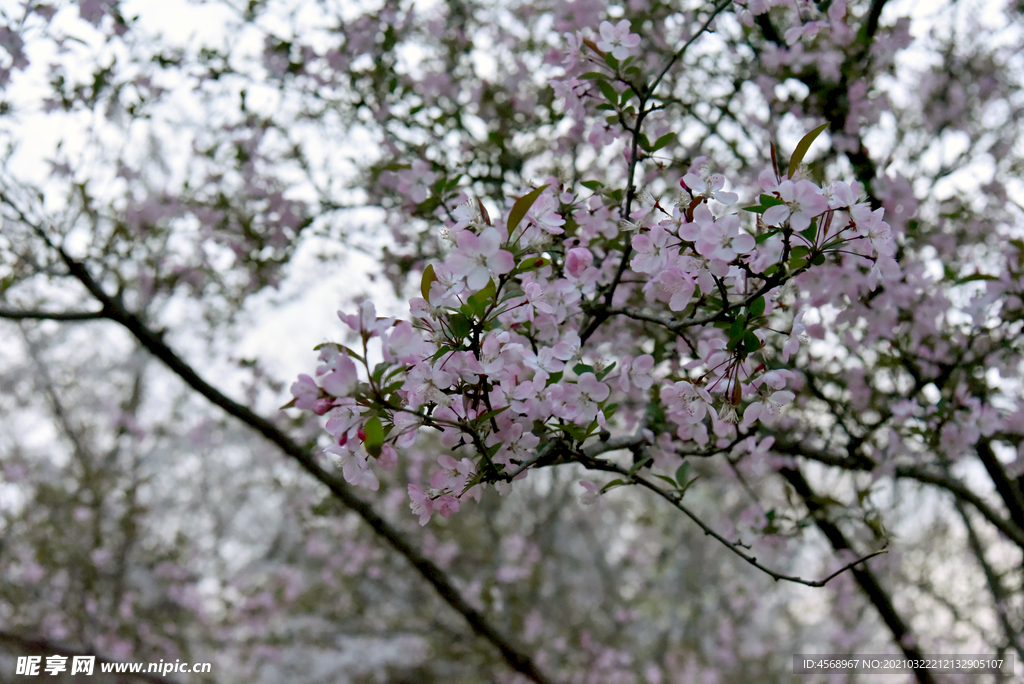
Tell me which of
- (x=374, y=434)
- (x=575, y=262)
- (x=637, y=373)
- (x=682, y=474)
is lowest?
(x=374, y=434)

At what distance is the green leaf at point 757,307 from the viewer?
1.00m

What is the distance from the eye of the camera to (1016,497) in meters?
2.54

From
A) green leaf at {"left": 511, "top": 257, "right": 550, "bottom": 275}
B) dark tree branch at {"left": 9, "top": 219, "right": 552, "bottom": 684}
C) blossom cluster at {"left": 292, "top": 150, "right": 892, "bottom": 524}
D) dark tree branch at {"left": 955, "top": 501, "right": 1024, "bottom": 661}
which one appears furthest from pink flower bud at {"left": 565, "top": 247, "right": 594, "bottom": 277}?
dark tree branch at {"left": 955, "top": 501, "right": 1024, "bottom": 661}

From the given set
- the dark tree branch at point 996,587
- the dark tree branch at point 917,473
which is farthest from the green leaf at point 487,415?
the dark tree branch at point 996,587

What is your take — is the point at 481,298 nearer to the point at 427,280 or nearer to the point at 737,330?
the point at 427,280

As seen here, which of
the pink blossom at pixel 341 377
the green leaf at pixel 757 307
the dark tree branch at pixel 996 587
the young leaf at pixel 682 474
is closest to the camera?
the pink blossom at pixel 341 377

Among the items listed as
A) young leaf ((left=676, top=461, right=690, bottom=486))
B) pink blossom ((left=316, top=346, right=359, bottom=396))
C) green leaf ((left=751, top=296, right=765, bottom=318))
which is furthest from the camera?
young leaf ((left=676, top=461, right=690, bottom=486))

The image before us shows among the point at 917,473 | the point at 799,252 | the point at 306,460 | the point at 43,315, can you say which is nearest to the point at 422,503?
the point at 799,252

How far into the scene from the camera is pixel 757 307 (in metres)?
1.01

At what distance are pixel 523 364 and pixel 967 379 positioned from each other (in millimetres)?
1677

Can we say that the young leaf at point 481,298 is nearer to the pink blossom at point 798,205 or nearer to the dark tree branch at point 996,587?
the pink blossom at point 798,205

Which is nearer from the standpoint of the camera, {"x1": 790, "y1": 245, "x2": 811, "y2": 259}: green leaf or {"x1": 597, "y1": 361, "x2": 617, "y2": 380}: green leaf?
{"x1": 790, "y1": 245, "x2": 811, "y2": 259}: green leaf

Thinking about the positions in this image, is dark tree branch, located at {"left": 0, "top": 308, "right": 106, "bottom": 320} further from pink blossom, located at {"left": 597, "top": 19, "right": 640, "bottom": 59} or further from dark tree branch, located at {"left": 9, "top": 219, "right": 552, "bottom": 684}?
pink blossom, located at {"left": 597, "top": 19, "right": 640, "bottom": 59}

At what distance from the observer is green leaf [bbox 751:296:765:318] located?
100 cm
